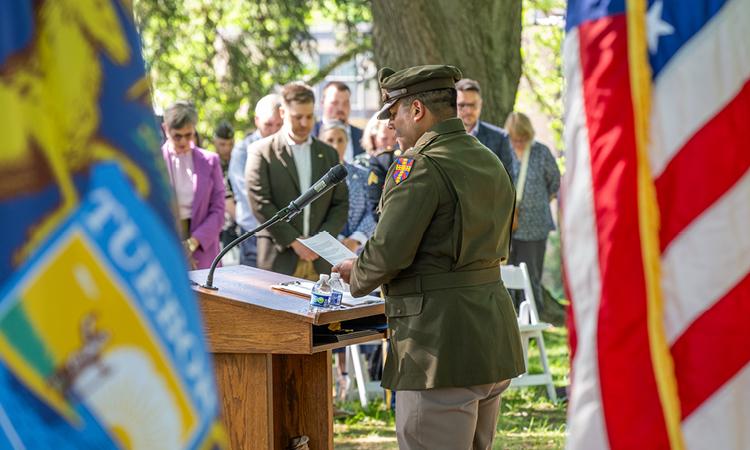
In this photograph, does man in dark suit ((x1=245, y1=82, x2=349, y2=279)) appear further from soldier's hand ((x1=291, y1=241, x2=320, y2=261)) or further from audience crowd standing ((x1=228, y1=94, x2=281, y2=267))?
audience crowd standing ((x1=228, y1=94, x2=281, y2=267))

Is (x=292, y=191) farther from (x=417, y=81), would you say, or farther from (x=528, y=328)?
(x=417, y=81)

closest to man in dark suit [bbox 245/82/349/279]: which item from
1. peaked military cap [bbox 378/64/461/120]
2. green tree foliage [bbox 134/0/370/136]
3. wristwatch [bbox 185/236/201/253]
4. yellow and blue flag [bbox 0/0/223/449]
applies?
wristwatch [bbox 185/236/201/253]

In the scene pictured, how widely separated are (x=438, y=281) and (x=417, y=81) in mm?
766

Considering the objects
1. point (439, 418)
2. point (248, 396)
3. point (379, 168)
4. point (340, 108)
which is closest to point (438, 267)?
point (439, 418)

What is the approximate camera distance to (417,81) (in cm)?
446

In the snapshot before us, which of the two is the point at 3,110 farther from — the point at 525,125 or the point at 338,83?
the point at 525,125

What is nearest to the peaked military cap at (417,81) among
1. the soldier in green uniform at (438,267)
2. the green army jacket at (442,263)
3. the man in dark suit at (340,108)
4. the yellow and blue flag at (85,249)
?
the soldier in green uniform at (438,267)

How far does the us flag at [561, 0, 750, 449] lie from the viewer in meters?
2.14

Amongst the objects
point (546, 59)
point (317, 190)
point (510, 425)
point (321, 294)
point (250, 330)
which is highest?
point (546, 59)

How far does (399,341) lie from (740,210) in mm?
2469

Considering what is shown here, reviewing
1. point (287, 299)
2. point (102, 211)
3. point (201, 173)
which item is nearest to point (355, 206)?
point (201, 173)

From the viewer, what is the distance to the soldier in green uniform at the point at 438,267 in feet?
14.2

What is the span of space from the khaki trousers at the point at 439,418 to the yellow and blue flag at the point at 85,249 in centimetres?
298

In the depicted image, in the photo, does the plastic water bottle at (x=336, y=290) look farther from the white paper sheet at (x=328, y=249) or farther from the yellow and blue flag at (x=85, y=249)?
the yellow and blue flag at (x=85, y=249)
